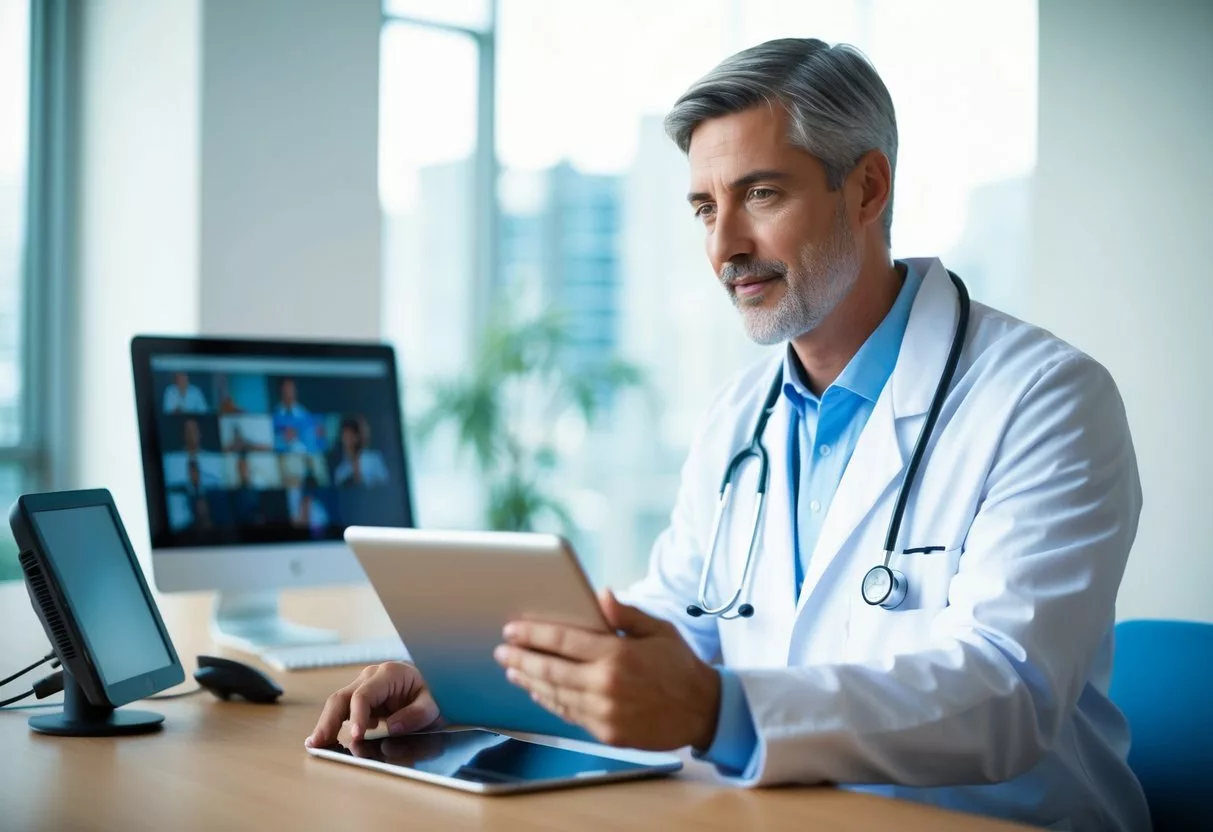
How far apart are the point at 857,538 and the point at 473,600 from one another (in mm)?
569

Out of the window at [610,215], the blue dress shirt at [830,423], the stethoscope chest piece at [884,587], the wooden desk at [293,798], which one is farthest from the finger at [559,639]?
the window at [610,215]

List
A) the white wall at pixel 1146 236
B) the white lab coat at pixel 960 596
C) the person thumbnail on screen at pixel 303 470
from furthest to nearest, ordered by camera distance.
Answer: the white wall at pixel 1146 236
the person thumbnail on screen at pixel 303 470
the white lab coat at pixel 960 596

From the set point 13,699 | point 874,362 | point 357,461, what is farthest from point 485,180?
point 13,699

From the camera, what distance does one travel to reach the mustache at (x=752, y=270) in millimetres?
1737

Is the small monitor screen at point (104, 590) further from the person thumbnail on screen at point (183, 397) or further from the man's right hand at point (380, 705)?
the person thumbnail on screen at point (183, 397)

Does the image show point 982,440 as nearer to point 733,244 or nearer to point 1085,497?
point 1085,497

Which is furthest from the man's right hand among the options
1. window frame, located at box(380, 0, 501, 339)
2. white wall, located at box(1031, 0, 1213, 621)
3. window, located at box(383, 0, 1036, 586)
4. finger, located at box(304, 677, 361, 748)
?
window frame, located at box(380, 0, 501, 339)

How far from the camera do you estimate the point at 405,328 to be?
4859mm

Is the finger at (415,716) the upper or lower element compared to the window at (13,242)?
lower

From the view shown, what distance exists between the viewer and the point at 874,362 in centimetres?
174

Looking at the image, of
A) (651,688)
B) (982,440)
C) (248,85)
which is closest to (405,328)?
(248,85)

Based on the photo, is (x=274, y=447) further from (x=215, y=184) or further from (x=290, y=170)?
(x=290, y=170)

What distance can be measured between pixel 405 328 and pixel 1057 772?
3.74 m

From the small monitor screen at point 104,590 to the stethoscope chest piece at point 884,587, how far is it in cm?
86
